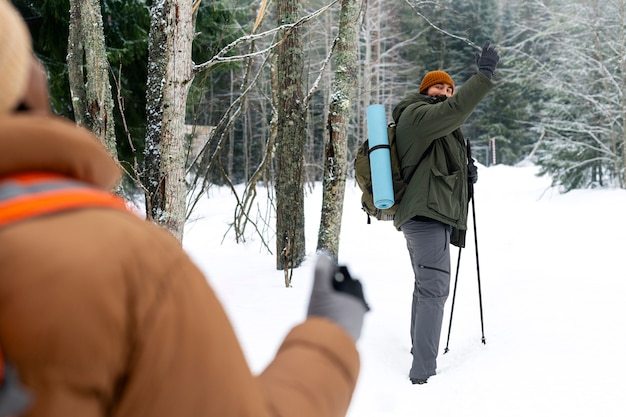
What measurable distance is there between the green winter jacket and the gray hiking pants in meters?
0.14

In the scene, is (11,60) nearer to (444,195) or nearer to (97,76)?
(444,195)

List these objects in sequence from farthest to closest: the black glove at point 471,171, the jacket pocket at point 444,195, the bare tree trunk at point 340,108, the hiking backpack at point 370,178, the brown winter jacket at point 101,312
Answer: the bare tree trunk at point 340,108 < the black glove at point 471,171 < the hiking backpack at point 370,178 < the jacket pocket at point 444,195 < the brown winter jacket at point 101,312

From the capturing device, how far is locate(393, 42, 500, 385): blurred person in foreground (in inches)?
157

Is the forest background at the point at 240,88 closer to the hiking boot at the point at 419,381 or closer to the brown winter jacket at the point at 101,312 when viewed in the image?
the hiking boot at the point at 419,381

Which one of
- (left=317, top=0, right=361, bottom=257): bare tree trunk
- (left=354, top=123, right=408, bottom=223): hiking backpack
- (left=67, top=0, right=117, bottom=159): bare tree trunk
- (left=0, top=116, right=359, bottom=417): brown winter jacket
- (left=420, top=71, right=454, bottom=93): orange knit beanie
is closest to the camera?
(left=0, top=116, right=359, bottom=417): brown winter jacket

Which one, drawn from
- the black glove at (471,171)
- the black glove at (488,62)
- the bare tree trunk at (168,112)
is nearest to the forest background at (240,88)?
the bare tree trunk at (168,112)

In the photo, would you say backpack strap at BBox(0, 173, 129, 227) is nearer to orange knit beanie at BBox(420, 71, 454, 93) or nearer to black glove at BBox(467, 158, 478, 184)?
orange knit beanie at BBox(420, 71, 454, 93)

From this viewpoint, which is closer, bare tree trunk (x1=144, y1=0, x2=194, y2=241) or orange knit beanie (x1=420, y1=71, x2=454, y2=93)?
bare tree trunk (x1=144, y1=0, x2=194, y2=241)

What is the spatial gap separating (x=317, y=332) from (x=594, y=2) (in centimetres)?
1884

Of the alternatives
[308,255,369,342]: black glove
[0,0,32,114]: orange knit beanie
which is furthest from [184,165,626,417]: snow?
[0,0,32,114]: orange knit beanie

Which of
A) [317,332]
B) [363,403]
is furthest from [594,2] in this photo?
[317,332]

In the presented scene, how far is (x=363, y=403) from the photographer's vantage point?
143 inches

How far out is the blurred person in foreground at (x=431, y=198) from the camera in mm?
4000

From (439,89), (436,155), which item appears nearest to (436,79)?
(439,89)
